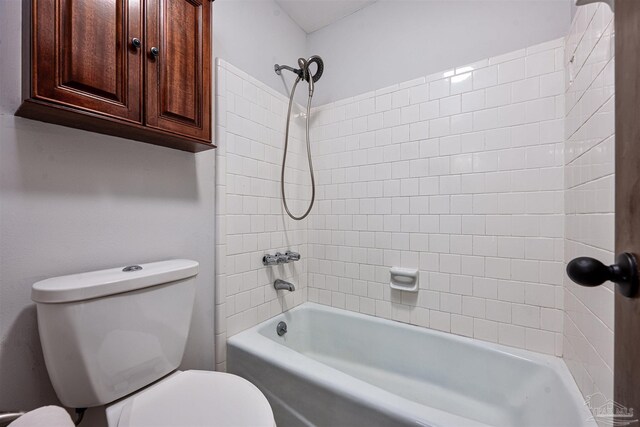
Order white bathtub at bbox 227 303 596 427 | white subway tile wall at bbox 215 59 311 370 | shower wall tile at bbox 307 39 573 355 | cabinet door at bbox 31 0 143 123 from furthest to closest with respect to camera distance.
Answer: white subway tile wall at bbox 215 59 311 370 → shower wall tile at bbox 307 39 573 355 → white bathtub at bbox 227 303 596 427 → cabinet door at bbox 31 0 143 123

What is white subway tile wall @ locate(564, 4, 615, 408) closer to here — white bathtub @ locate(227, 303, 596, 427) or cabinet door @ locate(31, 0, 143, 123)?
white bathtub @ locate(227, 303, 596, 427)

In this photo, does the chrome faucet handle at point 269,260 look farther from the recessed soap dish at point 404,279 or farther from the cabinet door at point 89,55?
the cabinet door at point 89,55

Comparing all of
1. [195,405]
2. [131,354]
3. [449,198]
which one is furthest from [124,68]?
[449,198]

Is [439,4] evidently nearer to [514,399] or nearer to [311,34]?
[311,34]

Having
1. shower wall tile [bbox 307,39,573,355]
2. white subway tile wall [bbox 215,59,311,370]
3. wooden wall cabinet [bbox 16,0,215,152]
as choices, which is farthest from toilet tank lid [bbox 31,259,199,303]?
shower wall tile [bbox 307,39,573,355]

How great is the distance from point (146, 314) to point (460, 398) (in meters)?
1.47

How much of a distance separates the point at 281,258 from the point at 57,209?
1.02 metres

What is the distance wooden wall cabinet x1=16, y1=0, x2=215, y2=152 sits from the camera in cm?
70

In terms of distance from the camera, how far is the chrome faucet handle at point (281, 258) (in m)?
1.60

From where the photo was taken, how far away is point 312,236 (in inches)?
75.4

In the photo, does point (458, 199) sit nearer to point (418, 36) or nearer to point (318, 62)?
point (418, 36)

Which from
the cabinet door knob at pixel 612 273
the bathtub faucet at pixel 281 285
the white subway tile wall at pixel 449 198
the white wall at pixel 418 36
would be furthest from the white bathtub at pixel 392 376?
the white wall at pixel 418 36

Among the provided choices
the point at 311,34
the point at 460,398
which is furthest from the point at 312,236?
the point at 311,34

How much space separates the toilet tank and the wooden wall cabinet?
1.62 feet
